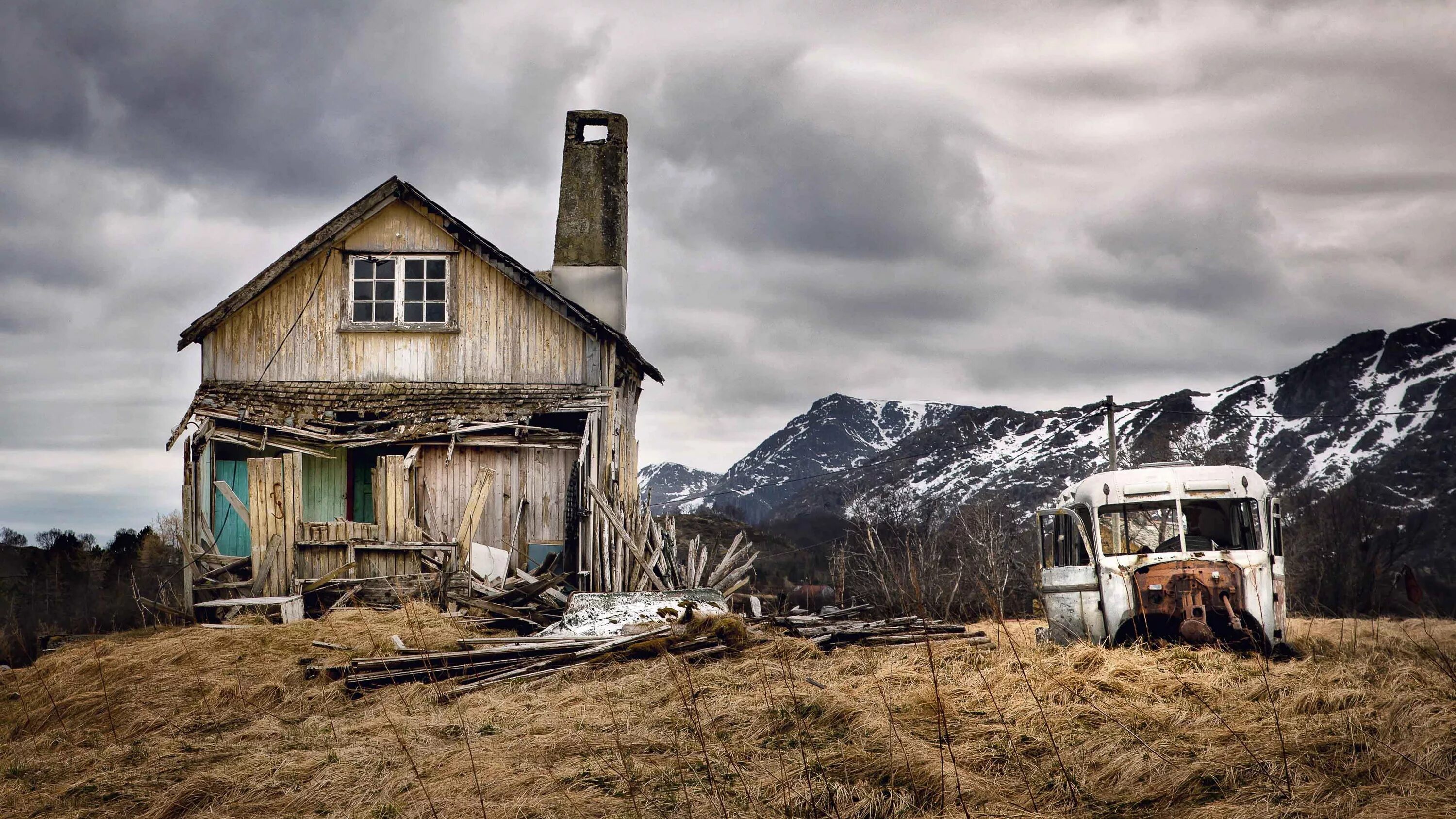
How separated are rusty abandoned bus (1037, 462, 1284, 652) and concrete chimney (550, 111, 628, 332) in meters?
11.5

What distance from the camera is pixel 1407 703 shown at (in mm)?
8250

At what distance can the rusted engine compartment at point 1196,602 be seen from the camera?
11.8 meters

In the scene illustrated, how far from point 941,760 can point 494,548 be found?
41.8 ft

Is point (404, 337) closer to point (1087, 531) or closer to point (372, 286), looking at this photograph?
point (372, 286)

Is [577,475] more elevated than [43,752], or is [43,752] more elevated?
[577,475]

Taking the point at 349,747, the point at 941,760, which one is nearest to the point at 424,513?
the point at 349,747

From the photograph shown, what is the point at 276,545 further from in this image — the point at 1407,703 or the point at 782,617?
the point at 1407,703

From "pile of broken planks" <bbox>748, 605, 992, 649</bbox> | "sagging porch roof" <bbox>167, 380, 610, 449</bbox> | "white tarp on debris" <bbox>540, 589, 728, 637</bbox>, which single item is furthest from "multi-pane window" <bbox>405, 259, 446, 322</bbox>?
"pile of broken planks" <bbox>748, 605, 992, 649</bbox>

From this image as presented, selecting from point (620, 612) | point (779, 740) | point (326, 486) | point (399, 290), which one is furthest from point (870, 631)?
point (399, 290)

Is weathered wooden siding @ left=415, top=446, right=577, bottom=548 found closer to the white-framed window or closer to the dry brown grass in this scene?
the white-framed window

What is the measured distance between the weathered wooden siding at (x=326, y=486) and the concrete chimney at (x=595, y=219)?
581 cm

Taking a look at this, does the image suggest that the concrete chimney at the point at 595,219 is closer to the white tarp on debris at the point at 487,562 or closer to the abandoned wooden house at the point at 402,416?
the abandoned wooden house at the point at 402,416

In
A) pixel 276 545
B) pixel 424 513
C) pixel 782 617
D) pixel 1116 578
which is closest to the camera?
pixel 1116 578

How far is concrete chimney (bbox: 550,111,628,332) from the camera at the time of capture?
22453mm
